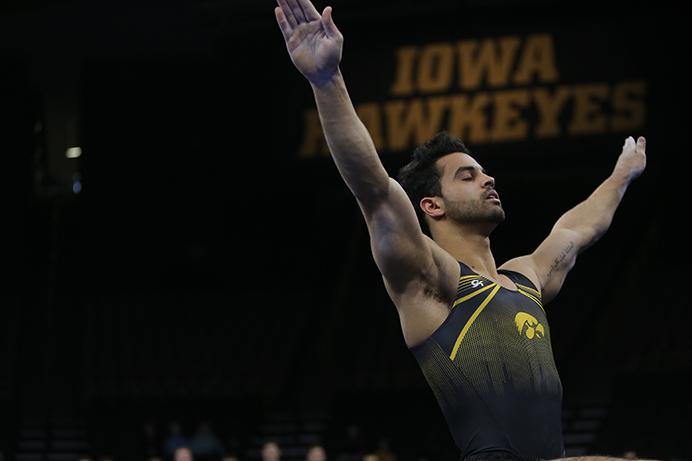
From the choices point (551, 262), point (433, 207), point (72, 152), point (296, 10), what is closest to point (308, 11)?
point (296, 10)

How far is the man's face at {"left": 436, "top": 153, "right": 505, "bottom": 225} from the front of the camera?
4.53m

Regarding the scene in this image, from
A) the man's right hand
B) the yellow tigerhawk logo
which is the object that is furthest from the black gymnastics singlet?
the man's right hand

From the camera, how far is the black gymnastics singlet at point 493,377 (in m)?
4.03

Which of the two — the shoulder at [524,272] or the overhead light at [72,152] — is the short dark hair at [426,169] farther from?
the overhead light at [72,152]

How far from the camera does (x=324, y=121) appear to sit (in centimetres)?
402

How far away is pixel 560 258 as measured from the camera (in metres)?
5.13

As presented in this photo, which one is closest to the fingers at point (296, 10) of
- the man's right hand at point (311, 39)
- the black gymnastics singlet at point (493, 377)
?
the man's right hand at point (311, 39)

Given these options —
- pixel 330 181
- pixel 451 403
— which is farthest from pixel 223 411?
pixel 451 403

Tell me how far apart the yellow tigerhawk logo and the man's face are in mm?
460

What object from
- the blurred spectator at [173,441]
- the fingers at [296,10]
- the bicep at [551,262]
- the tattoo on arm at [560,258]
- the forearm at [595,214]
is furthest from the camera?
the blurred spectator at [173,441]

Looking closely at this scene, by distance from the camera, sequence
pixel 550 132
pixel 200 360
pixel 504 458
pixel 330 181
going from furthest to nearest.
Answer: pixel 200 360 < pixel 330 181 < pixel 550 132 < pixel 504 458

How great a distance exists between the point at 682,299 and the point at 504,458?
18.1m

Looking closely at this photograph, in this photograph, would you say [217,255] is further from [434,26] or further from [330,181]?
[434,26]

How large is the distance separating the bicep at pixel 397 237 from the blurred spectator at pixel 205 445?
51.7 ft
